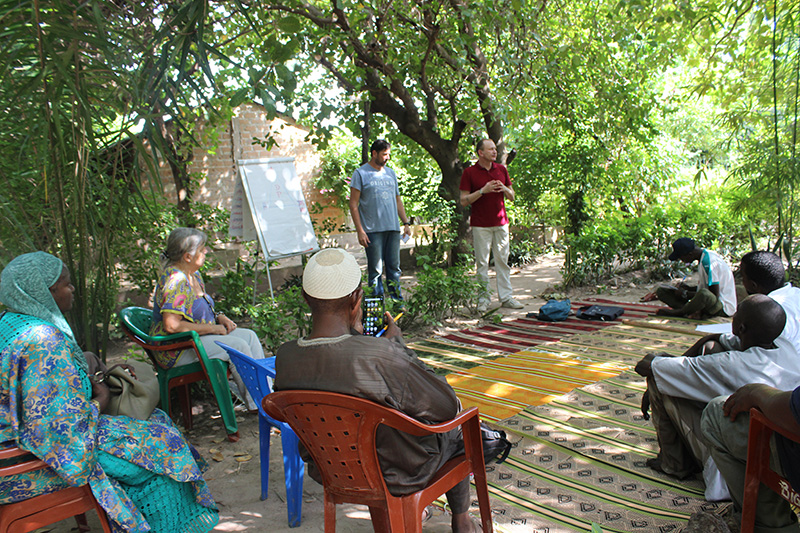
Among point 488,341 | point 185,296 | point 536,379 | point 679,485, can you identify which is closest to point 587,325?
point 488,341

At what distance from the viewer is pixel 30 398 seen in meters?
2.08

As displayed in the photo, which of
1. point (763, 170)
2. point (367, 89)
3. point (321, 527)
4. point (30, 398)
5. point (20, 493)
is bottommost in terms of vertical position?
point (321, 527)

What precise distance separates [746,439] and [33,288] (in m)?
2.80

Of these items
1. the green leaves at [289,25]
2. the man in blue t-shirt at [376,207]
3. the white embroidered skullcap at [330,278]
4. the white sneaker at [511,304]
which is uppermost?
the green leaves at [289,25]

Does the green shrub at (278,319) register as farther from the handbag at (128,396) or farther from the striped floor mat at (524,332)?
the handbag at (128,396)

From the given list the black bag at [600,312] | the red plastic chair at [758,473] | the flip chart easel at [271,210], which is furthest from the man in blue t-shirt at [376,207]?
the red plastic chair at [758,473]

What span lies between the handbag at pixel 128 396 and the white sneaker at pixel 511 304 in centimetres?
499

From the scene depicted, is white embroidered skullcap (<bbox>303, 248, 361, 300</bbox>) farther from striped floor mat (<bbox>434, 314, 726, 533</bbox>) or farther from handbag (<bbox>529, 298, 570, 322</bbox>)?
handbag (<bbox>529, 298, 570, 322</bbox>)

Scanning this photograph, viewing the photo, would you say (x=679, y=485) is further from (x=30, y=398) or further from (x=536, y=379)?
(x=30, y=398)

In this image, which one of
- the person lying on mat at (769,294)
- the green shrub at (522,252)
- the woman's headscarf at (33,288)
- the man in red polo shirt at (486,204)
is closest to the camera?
the woman's headscarf at (33,288)

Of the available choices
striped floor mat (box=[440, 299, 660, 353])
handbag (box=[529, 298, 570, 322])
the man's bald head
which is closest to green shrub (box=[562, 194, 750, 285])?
striped floor mat (box=[440, 299, 660, 353])

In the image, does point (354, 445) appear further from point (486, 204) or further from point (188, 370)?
point (486, 204)

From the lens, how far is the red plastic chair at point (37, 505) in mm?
2077

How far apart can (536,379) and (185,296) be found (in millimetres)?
2603
